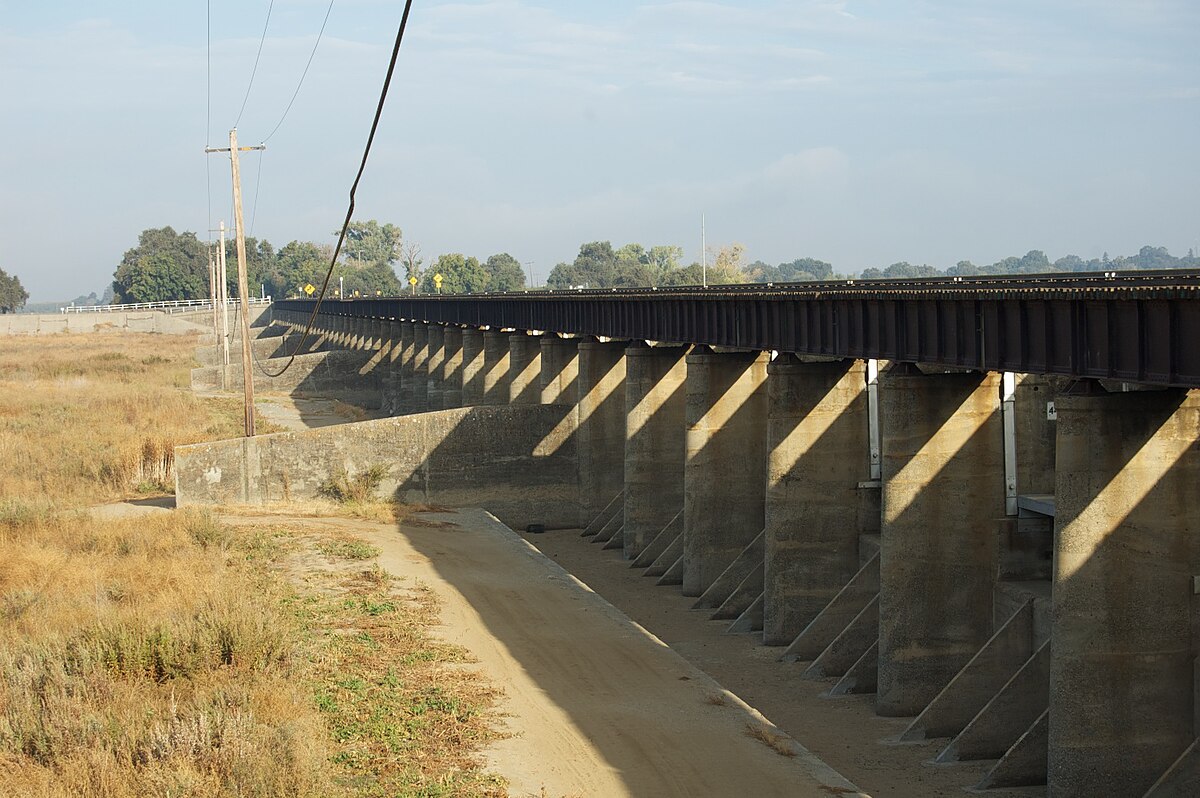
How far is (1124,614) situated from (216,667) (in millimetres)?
13207

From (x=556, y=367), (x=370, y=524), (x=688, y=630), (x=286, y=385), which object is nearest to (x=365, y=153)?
(x=688, y=630)

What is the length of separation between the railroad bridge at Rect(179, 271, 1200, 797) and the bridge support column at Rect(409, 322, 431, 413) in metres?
25.3

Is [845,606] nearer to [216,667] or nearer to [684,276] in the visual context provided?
[216,667]

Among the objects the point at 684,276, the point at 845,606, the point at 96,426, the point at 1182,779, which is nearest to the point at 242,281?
the point at 96,426

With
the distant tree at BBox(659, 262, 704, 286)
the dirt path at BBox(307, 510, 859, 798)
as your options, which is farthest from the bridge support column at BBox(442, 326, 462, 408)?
the distant tree at BBox(659, 262, 704, 286)

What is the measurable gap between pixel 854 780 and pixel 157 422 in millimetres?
44363

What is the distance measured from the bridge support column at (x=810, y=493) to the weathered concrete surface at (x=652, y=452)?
9.86 meters

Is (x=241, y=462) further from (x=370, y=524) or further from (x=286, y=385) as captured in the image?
(x=286, y=385)

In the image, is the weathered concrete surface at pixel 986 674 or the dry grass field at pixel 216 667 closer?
the dry grass field at pixel 216 667

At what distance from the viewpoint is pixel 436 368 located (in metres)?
70.5

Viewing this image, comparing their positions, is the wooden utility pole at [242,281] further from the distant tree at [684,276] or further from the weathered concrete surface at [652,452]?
the distant tree at [684,276]

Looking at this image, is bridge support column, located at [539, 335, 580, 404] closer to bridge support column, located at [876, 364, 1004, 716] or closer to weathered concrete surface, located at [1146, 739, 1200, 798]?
bridge support column, located at [876, 364, 1004, 716]

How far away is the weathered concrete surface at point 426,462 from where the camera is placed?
41562mm

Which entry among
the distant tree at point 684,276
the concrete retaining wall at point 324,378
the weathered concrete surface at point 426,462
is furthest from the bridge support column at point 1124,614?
the distant tree at point 684,276
